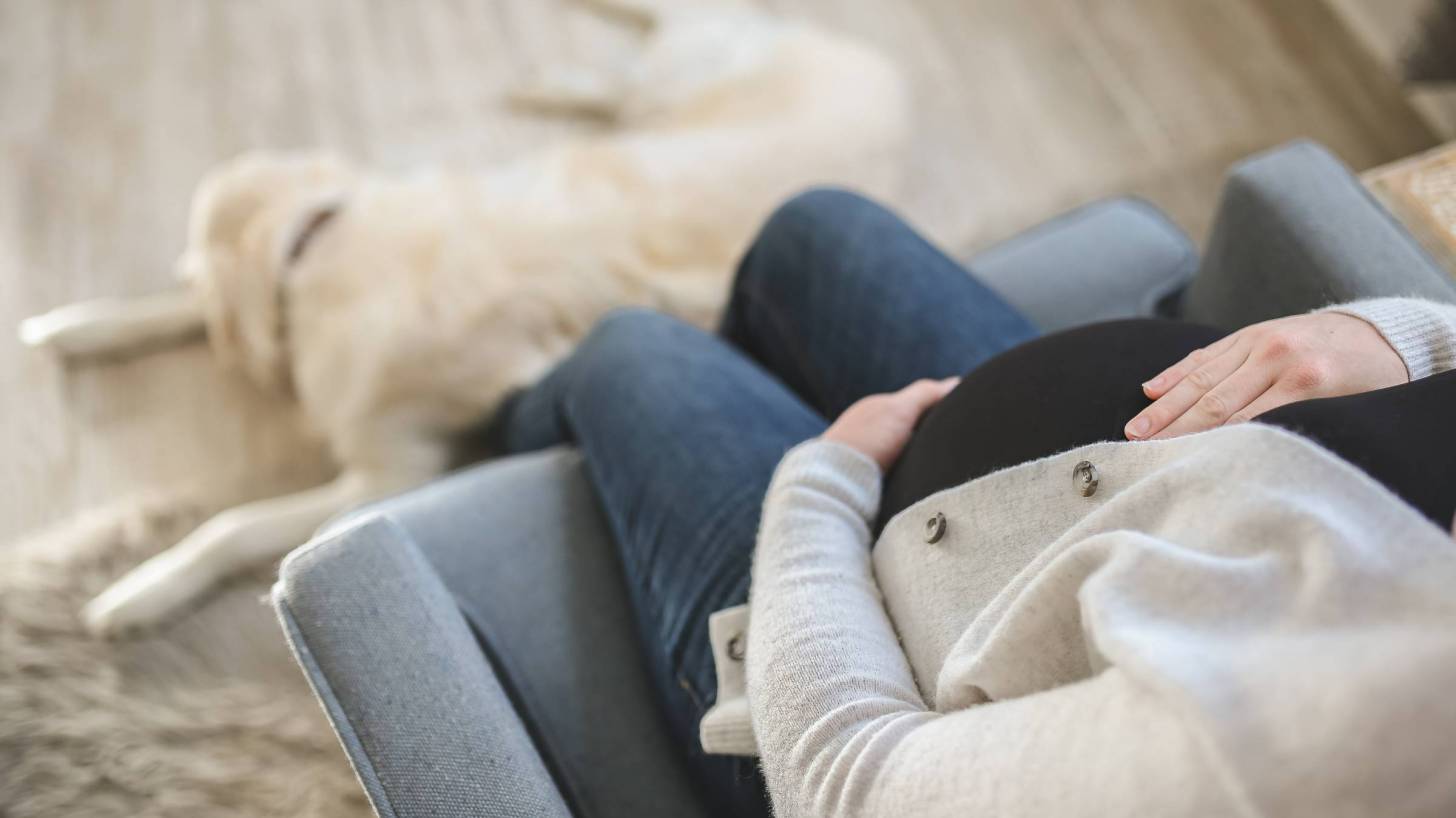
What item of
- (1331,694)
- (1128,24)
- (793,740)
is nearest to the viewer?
(1331,694)

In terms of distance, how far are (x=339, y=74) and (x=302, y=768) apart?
1.37 m

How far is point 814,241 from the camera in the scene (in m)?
1.04

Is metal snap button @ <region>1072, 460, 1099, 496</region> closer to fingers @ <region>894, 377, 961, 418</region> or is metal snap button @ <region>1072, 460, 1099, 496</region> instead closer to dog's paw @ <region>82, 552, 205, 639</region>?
fingers @ <region>894, 377, 961, 418</region>

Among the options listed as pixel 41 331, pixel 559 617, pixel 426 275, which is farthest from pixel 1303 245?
pixel 41 331

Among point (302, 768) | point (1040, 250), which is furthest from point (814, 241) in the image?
point (302, 768)

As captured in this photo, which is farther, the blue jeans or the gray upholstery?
the gray upholstery

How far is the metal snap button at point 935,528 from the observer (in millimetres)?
637

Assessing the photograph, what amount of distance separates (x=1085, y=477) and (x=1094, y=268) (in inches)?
24.6

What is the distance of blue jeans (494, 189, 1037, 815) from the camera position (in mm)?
799

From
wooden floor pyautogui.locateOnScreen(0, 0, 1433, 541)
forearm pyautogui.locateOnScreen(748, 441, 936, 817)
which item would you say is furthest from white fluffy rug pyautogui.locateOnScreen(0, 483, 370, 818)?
forearm pyautogui.locateOnScreen(748, 441, 936, 817)

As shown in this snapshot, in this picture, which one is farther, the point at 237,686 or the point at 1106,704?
the point at 237,686

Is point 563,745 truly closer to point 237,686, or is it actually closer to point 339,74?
point 237,686

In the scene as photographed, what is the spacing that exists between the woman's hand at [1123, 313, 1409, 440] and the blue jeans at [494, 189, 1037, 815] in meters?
0.33

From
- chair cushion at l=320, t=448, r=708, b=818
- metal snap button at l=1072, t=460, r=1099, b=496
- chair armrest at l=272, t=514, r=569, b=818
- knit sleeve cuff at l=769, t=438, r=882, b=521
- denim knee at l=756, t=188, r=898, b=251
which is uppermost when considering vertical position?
denim knee at l=756, t=188, r=898, b=251
